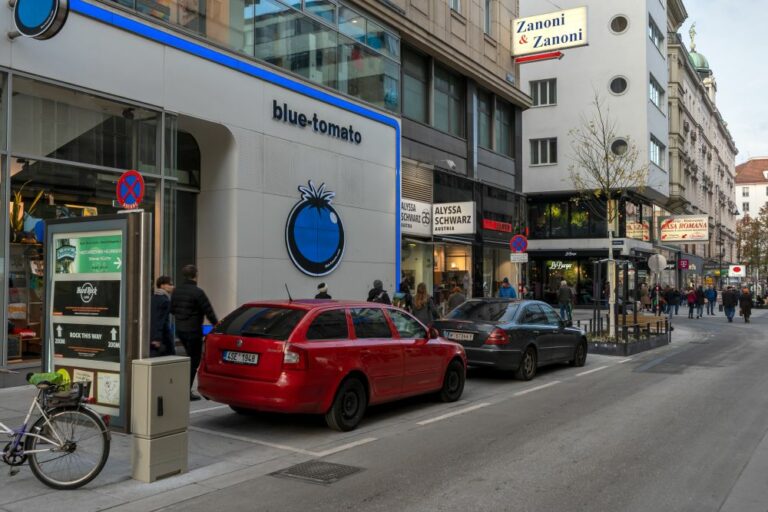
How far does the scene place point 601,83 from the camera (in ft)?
135

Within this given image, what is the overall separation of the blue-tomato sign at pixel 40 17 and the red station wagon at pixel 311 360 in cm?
517

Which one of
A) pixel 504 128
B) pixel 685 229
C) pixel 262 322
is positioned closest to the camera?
pixel 262 322

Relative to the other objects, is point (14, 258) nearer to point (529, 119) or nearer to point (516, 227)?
point (516, 227)

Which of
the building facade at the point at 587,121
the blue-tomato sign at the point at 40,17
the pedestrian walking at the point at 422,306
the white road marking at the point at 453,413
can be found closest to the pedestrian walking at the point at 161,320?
the white road marking at the point at 453,413

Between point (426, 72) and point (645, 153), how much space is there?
20.9 m

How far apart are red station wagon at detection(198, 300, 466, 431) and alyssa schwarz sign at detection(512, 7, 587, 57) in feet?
63.1

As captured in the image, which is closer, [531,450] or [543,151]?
[531,450]

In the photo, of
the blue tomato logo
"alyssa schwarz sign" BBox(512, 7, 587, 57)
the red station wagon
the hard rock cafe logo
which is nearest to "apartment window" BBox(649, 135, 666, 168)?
"alyssa schwarz sign" BBox(512, 7, 587, 57)

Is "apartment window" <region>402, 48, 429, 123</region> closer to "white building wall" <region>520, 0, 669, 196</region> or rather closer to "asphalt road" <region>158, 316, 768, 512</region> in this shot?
"asphalt road" <region>158, 316, 768, 512</region>

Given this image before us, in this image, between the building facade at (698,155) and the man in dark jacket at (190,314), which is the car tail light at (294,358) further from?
the building facade at (698,155)

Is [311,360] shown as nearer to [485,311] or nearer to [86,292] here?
[86,292]

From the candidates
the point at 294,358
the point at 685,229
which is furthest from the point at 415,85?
the point at 685,229

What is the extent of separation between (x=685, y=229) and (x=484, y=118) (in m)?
23.4

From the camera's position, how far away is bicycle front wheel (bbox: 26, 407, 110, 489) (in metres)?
5.55
